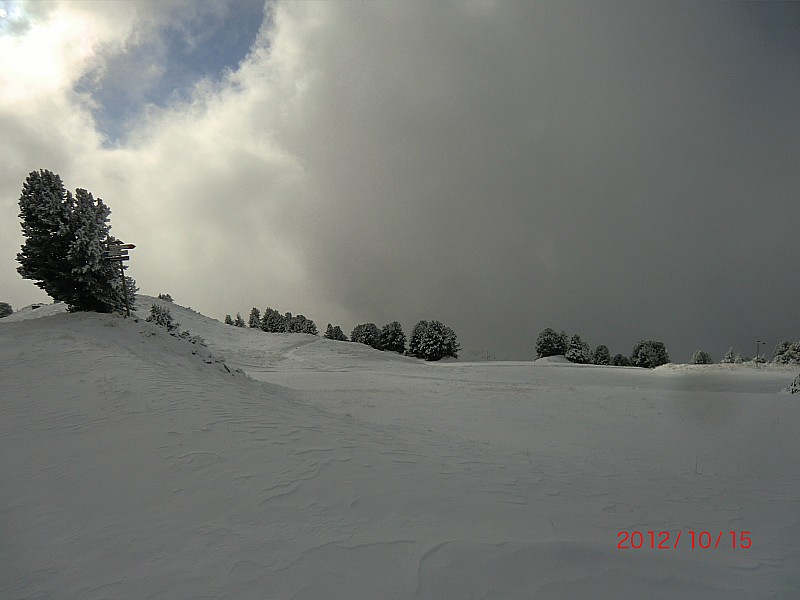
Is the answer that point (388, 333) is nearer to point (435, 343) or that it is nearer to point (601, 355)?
point (435, 343)

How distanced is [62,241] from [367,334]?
7113cm

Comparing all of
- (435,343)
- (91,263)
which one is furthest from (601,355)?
(91,263)

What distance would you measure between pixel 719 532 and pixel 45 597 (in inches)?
310

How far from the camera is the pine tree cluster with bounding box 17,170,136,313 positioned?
21.4 metres

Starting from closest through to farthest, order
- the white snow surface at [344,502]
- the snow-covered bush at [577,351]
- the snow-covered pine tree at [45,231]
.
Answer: the white snow surface at [344,502] < the snow-covered pine tree at [45,231] < the snow-covered bush at [577,351]

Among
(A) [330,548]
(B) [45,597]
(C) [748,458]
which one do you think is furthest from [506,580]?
(C) [748,458]

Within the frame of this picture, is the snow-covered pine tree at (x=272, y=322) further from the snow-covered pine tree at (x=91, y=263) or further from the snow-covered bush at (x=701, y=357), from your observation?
the snow-covered bush at (x=701, y=357)

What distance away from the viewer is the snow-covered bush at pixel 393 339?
286 ft

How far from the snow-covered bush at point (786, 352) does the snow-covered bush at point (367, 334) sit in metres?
71.2
